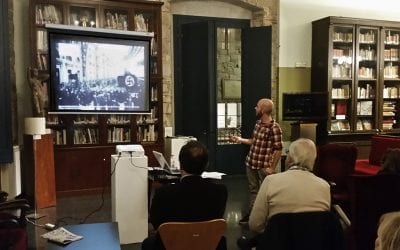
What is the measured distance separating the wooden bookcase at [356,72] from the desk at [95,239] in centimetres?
534

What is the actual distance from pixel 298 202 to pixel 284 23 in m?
5.42

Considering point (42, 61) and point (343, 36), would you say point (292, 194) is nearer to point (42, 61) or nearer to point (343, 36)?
point (42, 61)

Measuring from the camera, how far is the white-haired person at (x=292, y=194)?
2.38 metres

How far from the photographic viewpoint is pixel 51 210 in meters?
4.93

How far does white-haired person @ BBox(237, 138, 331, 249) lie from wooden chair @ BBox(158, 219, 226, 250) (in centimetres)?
33

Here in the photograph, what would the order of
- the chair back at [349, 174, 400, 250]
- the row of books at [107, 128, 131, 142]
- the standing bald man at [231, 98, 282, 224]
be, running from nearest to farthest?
the chair back at [349, 174, 400, 250]
the standing bald man at [231, 98, 282, 224]
the row of books at [107, 128, 131, 142]

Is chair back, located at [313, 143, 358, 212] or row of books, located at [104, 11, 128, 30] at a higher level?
row of books, located at [104, 11, 128, 30]

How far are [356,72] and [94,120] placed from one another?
4.75 meters

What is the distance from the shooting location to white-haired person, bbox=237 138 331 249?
93.8 inches

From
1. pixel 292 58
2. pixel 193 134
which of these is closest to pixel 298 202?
pixel 193 134

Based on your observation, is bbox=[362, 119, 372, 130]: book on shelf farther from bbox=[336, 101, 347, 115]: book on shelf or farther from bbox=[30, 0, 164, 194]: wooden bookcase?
bbox=[30, 0, 164, 194]: wooden bookcase

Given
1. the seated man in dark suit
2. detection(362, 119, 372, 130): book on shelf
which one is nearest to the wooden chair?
the seated man in dark suit

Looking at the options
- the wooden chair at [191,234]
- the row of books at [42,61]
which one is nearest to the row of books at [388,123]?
the row of books at [42,61]

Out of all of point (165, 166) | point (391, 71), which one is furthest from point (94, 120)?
point (391, 71)
